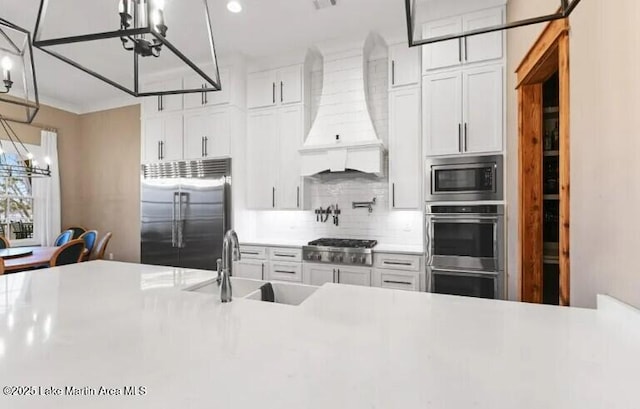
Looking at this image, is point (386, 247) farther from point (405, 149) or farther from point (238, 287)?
point (238, 287)

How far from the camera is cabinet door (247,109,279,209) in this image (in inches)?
152

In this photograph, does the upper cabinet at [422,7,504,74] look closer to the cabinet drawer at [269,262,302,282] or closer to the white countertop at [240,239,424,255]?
the white countertop at [240,239,424,255]

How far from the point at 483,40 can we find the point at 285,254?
115 inches

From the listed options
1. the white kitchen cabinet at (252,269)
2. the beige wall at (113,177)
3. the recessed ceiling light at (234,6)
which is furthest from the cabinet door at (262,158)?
the beige wall at (113,177)

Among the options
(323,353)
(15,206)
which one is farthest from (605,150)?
(15,206)

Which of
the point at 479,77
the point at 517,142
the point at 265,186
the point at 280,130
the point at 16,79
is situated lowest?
the point at 265,186

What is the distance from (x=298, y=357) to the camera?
0.83m

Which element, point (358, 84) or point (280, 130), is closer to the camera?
point (358, 84)

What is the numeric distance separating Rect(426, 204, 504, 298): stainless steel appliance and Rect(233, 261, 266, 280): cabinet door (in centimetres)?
189

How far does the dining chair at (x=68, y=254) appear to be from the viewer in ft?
10.8

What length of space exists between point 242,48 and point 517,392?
398 cm

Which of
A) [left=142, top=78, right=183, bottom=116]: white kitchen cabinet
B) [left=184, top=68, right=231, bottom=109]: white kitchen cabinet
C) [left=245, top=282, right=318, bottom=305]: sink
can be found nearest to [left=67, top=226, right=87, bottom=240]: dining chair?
[left=142, top=78, right=183, bottom=116]: white kitchen cabinet

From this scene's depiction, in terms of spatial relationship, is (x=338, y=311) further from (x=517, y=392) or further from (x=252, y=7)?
(x=252, y=7)

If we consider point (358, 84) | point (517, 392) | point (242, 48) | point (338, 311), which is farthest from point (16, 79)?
point (517, 392)
